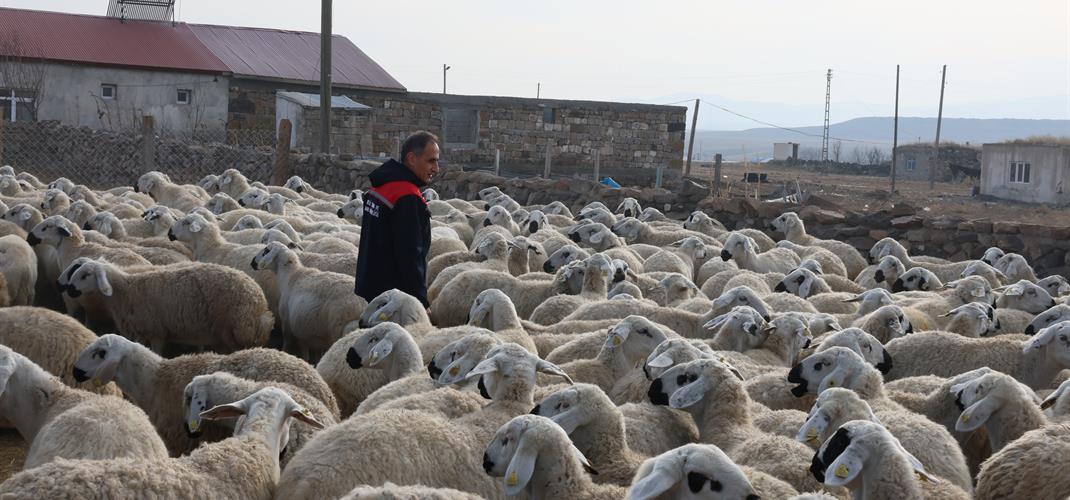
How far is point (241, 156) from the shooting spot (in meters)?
25.0

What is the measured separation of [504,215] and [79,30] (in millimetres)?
27164

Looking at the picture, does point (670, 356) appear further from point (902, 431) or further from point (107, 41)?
point (107, 41)

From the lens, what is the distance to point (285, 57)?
4009 centimetres

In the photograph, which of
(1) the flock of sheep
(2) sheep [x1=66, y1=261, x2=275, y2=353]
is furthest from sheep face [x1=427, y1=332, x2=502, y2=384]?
(2) sheep [x1=66, y1=261, x2=275, y2=353]

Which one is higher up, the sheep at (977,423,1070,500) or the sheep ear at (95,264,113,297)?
the sheep ear at (95,264,113,297)

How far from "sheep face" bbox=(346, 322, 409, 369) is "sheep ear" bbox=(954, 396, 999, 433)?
3121 millimetres

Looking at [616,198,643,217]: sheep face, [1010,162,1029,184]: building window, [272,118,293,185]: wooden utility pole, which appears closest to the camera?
[616,198,643,217]: sheep face

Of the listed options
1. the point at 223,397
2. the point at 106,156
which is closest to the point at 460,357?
the point at 223,397

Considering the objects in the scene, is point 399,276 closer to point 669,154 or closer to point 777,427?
point 777,427

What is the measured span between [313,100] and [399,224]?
29.0 m

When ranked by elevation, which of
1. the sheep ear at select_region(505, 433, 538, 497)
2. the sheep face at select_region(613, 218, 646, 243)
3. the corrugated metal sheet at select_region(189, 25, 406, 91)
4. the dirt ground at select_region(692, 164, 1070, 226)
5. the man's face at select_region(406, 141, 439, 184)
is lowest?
the dirt ground at select_region(692, 164, 1070, 226)

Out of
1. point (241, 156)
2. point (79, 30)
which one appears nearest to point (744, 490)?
point (241, 156)

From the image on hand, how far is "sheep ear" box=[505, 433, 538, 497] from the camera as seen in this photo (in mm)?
4969

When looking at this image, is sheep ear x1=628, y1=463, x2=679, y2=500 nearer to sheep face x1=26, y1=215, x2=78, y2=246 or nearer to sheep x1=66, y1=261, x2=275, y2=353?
sheep x1=66, y1=261, x2=275, y2=353
